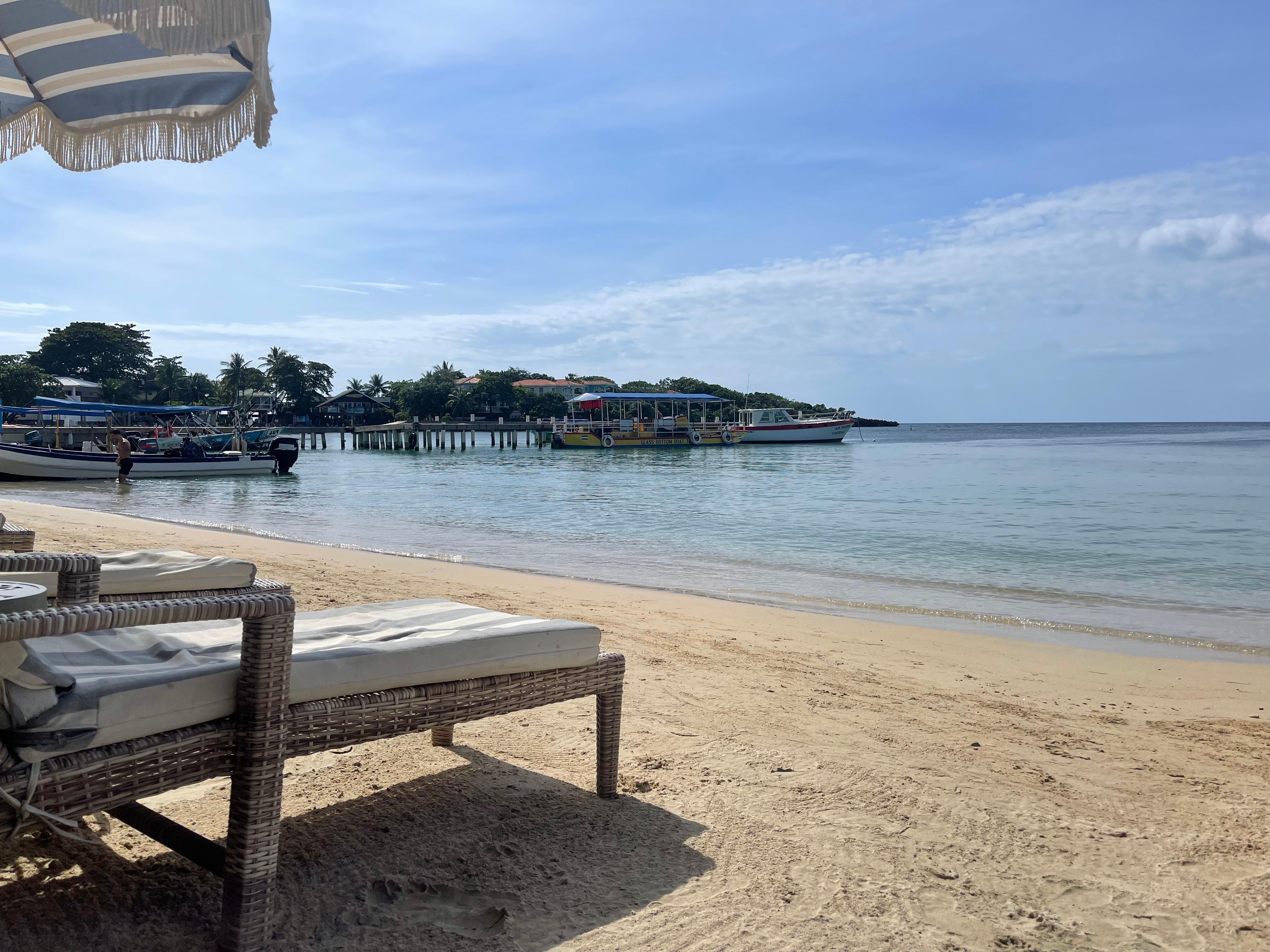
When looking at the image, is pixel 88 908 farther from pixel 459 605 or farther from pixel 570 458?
pixel 570 458

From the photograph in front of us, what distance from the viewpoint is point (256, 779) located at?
1682 mm

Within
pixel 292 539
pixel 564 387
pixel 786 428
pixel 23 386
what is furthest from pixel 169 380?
pixel 292 539

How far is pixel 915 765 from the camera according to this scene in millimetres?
2865

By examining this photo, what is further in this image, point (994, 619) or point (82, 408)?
point (82, 408)

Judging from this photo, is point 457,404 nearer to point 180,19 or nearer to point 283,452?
point 283,452

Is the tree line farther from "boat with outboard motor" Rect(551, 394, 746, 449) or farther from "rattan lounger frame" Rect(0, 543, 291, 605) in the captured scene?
"rattan lounger frame" Rect(0, 543, 291, 605)

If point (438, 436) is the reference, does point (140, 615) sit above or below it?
below

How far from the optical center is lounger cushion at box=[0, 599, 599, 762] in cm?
144

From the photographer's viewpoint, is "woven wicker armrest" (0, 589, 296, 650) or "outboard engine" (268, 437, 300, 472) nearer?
"woven wicker armrest" (0, 589, 296, 650)

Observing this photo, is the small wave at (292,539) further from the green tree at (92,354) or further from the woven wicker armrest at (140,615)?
the green tree at (92,354)

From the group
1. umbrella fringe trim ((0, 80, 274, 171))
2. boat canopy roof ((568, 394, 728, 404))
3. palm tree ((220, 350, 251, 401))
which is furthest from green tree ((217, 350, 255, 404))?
umbrella fringe trim ((0, 80, 274, 171))

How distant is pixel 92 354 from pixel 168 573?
8534 centimetres

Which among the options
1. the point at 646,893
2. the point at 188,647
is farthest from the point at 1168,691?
the point at 188,647

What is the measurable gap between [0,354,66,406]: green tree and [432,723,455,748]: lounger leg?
65.6 meters
